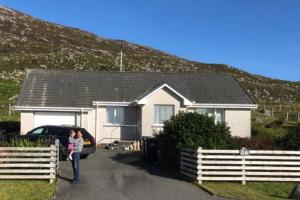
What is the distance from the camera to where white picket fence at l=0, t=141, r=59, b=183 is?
1855 cm

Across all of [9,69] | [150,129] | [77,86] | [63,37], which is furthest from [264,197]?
[63,37]

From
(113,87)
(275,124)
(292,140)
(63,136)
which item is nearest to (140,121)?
(113,87)

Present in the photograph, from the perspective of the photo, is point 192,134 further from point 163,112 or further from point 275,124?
point 275,124

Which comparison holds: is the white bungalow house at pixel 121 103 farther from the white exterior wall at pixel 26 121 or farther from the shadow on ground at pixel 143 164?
the shadow on ground at pixel 143 164

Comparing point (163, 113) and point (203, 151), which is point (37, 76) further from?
point (203, 151)

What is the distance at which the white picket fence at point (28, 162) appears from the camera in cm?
1855

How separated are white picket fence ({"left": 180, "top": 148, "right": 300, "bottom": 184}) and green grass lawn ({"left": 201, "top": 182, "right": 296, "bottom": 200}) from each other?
26 cm

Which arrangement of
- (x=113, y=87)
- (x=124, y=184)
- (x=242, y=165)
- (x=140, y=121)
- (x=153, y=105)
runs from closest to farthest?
(x=124, y=184) < (x=242, y=165) < (x=153, y=105) < (x=140, y=121) < (x=113, y=87)

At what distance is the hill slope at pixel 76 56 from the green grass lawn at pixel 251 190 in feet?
207

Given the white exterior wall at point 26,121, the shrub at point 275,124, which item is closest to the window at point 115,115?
the white exterior wall at point 26,121

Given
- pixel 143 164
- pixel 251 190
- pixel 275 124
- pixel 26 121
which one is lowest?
pixel 251 190

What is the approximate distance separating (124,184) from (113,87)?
18.9 meters

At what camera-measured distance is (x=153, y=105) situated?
3341 cm

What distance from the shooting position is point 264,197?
663 inches
